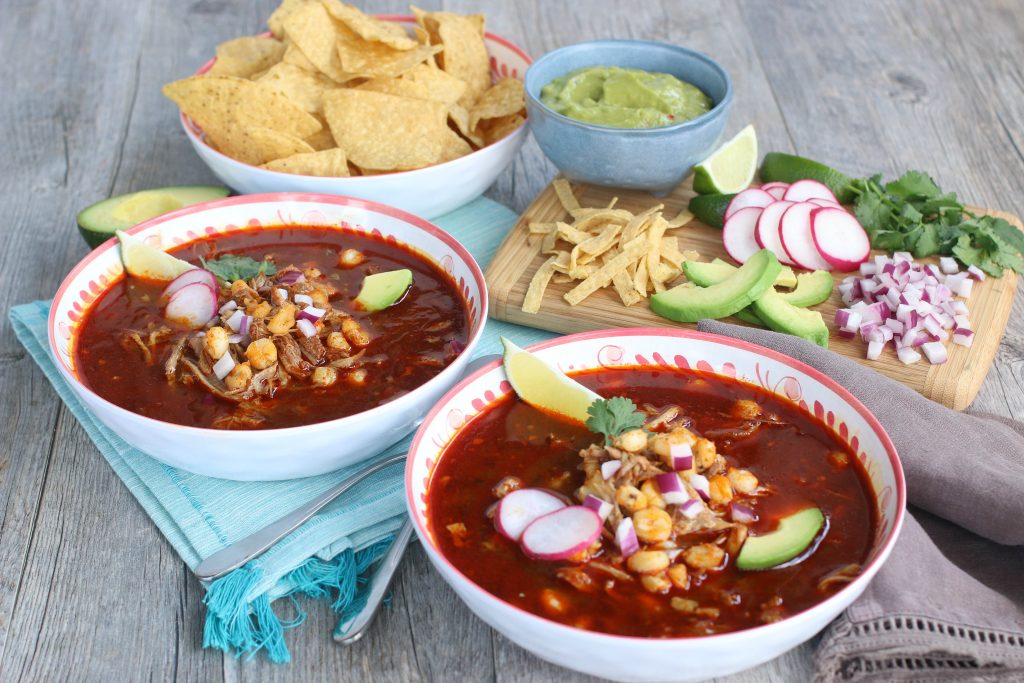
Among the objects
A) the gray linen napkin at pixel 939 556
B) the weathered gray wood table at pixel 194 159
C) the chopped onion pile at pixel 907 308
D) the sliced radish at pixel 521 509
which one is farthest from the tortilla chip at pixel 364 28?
the sliced radish at pixel 521 509

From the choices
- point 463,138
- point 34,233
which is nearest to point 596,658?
point 463,138

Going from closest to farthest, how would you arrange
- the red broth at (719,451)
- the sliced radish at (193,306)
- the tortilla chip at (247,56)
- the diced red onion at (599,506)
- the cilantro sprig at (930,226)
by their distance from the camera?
A: the red broth at (719,451), the diced red onion at (599,506), the sliced radish at (193,306), the cilantro sprig at (930,226), the tortilla chip at (247,56)

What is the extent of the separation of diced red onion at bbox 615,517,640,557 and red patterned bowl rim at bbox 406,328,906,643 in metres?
0.25

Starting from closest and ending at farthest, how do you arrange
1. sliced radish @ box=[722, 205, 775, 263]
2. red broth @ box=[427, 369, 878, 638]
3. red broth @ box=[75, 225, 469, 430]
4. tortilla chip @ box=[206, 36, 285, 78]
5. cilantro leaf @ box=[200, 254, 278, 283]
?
red broth @ box=[427, 369, 878, 638] → red broth @ box=[75, 225, 469, 430] → cilantro leaf @ box=[200, 254, 278, 283] → sliced radish @ box=[722, 205, 775, 263] → tortilla chip @ box=[206, 36, 285, 78]

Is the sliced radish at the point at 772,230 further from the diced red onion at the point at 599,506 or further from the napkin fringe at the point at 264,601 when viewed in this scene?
the napkin fringe at the point at 264,601

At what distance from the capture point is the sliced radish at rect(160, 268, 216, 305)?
143 inches

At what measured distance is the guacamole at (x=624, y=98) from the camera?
4.44 meters

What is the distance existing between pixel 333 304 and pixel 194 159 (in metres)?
2.17

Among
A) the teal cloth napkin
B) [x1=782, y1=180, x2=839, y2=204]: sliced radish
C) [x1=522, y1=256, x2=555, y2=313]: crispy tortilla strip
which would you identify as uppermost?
[x1=782, y1=180, x2=839, y2=204]: sliced radish

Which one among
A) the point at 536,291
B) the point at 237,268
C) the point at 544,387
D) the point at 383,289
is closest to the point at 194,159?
the point at 237,268

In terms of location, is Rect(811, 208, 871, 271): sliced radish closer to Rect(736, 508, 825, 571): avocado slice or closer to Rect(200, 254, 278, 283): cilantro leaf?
Rect(736, 508, 825, 571): avocado slice

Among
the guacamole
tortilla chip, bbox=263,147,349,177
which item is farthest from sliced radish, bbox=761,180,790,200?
tortilla chip, bbox=263,147,349,177

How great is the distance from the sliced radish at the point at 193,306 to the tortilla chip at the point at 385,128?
1.15 metres

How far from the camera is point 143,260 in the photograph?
3.82 meters
